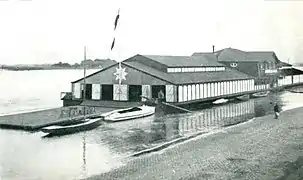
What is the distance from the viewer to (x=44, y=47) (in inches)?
119

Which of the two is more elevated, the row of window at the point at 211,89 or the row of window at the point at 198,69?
the row of window at the point at 198,69

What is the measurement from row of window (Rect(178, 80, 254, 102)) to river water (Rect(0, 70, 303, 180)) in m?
0.53

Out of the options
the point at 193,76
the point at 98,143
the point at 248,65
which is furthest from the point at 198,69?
the point at 98,143

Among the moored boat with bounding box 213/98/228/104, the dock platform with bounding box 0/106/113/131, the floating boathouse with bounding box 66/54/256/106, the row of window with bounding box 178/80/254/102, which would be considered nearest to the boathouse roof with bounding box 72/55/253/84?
the floating boathouse with bounding box 66/54/256/106

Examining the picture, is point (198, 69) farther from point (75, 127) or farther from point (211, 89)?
point (75, 127)

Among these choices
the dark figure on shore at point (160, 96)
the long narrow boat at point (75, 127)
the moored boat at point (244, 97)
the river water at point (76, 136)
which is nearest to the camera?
the river water at point (76, 136)

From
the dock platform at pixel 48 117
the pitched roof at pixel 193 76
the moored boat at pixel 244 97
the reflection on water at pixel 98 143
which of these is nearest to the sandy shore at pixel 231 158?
the reflection on water at pixel 98 143

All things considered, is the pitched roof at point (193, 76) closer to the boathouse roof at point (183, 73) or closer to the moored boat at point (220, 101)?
the boathouse roof at point (183, 73)

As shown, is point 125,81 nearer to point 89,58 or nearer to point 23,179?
point 89,58

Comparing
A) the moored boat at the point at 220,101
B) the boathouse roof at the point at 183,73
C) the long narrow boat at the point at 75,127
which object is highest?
the boathouse roof at the point at 183,73

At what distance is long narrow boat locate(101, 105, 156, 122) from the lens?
5777 mm

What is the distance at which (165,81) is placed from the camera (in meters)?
7.81

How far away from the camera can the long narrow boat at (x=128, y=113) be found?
5777 mm

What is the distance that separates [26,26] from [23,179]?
3.82 feet
